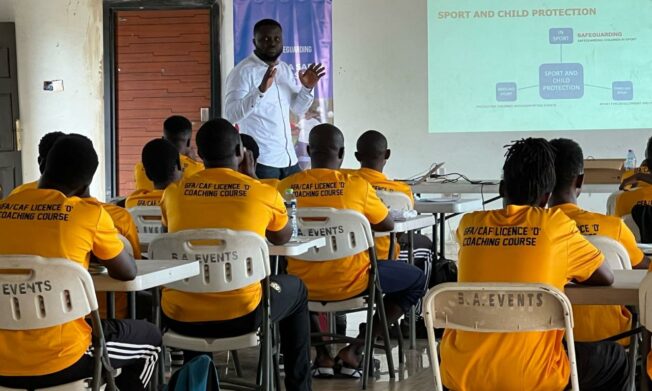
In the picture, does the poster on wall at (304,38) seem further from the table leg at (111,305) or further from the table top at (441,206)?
the table leg at (111,305)

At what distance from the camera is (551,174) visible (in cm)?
300

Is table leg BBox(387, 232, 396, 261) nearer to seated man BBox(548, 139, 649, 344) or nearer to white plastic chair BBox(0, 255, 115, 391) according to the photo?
seated man BBox(548, 139, 649, 344)

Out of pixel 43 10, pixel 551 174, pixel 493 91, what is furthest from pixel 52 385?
pixel 43 10

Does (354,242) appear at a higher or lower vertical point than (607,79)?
lower

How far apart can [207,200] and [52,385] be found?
38.7 inches

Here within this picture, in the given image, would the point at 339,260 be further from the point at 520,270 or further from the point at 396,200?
the point at 520,270

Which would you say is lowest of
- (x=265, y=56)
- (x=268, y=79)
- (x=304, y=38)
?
(x=268, y=79)

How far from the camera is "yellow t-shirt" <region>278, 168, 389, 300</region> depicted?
14.7 feet

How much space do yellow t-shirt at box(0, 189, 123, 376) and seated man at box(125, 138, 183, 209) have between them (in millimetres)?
1655

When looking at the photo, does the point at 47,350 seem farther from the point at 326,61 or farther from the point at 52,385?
the point at 326,61

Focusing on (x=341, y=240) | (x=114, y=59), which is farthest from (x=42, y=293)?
(x=114, y=59)

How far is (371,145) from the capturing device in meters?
5.27

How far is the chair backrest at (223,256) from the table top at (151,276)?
0.45 feet

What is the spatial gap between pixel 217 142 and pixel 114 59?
5954 millimetres
